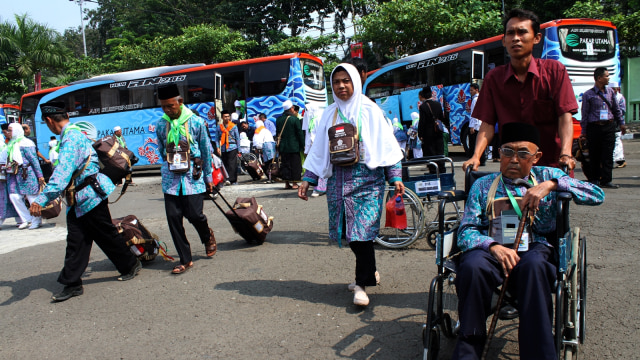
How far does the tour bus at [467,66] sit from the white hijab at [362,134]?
24.9ft

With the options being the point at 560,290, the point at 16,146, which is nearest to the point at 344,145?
the point at 560,290

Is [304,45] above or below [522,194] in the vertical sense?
above

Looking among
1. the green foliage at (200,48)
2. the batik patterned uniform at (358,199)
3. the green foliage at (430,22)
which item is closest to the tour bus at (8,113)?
the green foliage at (200,48)

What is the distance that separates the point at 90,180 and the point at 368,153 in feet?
8.36

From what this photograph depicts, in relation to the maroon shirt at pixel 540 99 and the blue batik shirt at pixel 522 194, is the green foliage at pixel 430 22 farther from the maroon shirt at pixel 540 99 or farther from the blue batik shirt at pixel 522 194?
the blue batik shirt at pixel 522 194

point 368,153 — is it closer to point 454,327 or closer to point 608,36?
point 454,327

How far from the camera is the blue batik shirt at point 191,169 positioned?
4.79 meters

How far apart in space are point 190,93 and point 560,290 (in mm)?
16461

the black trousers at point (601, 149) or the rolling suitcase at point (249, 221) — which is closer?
the rolling suitcase at point (249, 221)

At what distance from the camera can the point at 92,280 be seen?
497 centimetres

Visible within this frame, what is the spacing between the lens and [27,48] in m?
29.4

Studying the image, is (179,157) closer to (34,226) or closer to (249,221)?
(249,221)

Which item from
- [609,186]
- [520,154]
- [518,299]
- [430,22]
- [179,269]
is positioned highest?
[430,22]

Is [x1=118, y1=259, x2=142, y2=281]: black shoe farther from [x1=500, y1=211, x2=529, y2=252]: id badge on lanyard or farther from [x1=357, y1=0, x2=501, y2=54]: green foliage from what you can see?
[x1=357, y1=0, x2=501, y2=54]: green foliage
